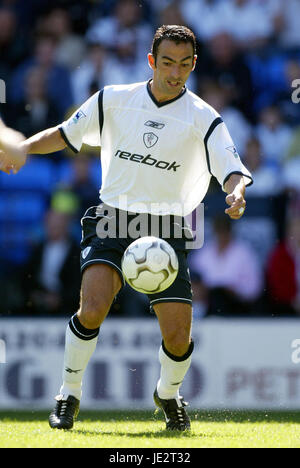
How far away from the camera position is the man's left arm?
5.60m

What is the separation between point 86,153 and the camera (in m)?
10.7

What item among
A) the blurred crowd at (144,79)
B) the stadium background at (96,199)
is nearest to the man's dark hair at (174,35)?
the stadium background at (96,199)

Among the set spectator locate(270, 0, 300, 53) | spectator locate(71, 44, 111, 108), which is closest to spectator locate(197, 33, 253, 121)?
spectator locate(270, 0, 300, 53)

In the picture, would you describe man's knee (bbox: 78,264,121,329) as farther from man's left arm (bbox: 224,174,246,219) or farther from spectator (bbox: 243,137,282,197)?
spectator (bbox: 243,137,282,197)

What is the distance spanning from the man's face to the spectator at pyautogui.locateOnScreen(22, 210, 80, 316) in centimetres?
384

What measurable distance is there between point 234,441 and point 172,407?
1025mm

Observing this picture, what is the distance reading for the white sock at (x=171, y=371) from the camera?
6328mm

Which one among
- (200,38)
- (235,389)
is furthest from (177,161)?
(200,38)

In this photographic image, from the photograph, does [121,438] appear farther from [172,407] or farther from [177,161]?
[177,161]

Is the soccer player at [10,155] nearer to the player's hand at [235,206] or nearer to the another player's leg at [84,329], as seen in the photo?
the another player's leg at [84,329]

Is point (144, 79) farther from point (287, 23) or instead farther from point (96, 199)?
point (287, 23)

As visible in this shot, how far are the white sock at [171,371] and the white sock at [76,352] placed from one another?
1.84 ft

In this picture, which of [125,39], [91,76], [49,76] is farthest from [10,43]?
[125,39]

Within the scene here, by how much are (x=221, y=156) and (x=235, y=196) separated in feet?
1.84
